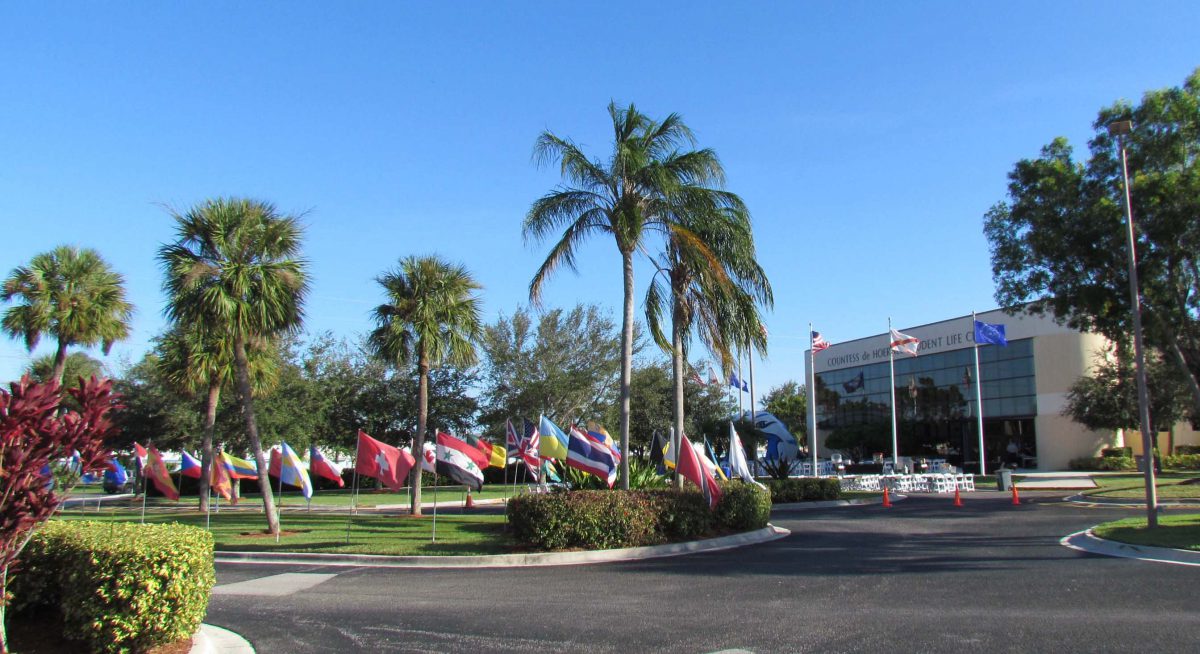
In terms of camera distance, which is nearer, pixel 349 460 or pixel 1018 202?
pixel 1018 202

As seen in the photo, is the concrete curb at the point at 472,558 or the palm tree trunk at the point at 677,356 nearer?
the concrete curb at the point at 472,558

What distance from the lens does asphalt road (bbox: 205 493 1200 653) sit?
8203mm

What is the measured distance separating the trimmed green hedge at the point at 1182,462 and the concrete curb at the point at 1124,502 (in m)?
24.7

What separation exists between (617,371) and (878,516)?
26.0 meters

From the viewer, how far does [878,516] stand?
23250mm

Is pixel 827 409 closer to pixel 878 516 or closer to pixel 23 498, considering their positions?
pixel 878 516

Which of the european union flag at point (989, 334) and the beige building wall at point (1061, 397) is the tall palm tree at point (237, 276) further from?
the beige building wall at point (1061, 397)

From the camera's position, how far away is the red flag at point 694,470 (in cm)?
1602

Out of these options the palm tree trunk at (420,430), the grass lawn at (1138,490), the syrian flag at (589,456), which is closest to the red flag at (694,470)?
the syrian flag at (589,456)

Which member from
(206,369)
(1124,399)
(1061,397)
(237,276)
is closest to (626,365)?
(237,276)

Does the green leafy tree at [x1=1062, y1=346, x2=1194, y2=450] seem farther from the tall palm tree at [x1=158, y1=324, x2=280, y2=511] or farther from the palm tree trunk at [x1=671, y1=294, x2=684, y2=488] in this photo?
the tall palm tree at [x1=158, y1=324, x2=280, y2=511]

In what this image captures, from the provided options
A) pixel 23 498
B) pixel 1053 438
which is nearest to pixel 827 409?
pixel 1053 438

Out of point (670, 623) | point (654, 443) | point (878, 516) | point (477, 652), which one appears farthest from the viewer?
point (654, 443)

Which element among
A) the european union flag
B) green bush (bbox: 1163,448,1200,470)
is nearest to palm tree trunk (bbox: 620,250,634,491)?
the european union flag
